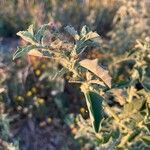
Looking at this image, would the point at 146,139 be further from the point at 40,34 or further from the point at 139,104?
the point at 40,34

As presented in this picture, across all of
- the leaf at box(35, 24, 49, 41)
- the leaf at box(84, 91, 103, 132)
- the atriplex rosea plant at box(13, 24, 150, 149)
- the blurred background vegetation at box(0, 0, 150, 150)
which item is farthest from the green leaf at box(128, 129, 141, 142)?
the blurred background vegetation at box(0, 0, 150, 150)

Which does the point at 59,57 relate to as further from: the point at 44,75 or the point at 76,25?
the point at 76,25

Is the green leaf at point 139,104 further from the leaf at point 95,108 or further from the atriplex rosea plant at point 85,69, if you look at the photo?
the leaf at point 95,108

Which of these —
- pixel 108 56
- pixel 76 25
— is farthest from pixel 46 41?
pixel 76 25

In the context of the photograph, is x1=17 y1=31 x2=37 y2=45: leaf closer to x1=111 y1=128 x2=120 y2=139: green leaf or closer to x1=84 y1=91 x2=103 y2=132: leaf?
x1=84 y1=91 x2=103 y2=132: leaf

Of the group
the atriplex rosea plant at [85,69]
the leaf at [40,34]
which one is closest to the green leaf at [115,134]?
the atriplex rosea plant at [85,69]

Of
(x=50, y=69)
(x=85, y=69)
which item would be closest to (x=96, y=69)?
(x=85, y=69)

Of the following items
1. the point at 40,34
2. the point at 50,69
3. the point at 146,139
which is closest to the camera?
the point at 40,34

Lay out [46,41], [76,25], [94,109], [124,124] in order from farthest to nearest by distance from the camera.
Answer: [76,25], [124,124], [46,41], [94,109]
